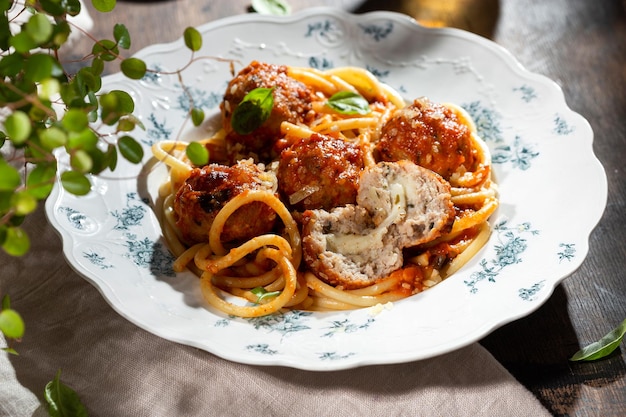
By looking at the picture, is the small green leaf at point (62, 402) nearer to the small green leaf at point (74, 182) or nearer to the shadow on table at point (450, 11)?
the small green leaf at point (74, 182)

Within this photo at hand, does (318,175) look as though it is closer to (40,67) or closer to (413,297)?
(413,297)

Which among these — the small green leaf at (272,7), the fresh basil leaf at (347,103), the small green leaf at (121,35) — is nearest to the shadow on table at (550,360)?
the fresh basil leaf at (347,103)

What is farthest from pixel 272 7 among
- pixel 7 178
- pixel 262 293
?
pixel 7 178

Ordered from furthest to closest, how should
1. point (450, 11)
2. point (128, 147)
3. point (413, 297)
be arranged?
point (450, 11)
point (413, 297)
point (128, 147)

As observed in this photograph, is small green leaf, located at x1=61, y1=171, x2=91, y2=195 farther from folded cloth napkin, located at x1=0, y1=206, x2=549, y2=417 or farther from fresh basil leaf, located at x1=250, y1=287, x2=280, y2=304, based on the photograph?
fresh basil leaf, located at x1=250, y1=287, x2=280, y2=304

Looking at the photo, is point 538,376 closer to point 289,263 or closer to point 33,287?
point 289,263

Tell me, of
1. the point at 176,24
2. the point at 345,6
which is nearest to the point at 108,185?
the point at 176,24
